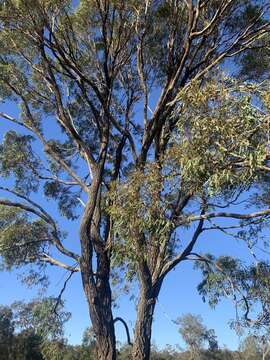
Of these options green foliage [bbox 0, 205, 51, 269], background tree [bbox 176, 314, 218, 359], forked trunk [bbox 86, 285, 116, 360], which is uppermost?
background tree [bbox 176, 314, 218, 359]

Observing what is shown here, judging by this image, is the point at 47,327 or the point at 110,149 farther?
the point at 110,149

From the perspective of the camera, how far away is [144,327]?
8094 mm

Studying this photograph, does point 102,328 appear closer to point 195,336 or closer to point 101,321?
point 101,321

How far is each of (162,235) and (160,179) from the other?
65 centimetres

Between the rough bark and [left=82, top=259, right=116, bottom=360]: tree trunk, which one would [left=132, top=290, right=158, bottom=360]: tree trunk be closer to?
the rough bark

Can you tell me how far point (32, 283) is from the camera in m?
10.5

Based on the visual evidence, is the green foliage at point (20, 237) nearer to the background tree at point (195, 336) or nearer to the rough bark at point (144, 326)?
Answer: the rough bark at point (144, 326)

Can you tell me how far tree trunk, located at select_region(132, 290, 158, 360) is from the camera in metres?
7.93

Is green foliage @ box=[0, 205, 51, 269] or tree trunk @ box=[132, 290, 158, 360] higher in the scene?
green foliage @ box=[0, 205, 51, 269]

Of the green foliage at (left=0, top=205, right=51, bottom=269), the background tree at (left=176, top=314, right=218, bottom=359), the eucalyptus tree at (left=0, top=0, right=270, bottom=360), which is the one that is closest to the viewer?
the eucalyptus tree at (left=0, top=0, right=270, bottom=360)

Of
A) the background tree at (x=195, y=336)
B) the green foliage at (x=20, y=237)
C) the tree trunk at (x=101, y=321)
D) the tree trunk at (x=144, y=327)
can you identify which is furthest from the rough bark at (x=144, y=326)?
the background tree at (x=195, y=336)

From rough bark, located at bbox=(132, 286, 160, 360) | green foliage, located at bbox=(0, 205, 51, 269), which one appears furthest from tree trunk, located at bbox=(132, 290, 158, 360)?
green foliage, located at bbox=(0, 205, 51, 269)

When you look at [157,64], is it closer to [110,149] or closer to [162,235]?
[110,149]

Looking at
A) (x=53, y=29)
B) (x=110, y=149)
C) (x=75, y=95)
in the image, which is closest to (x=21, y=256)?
(x=110, y=149)
